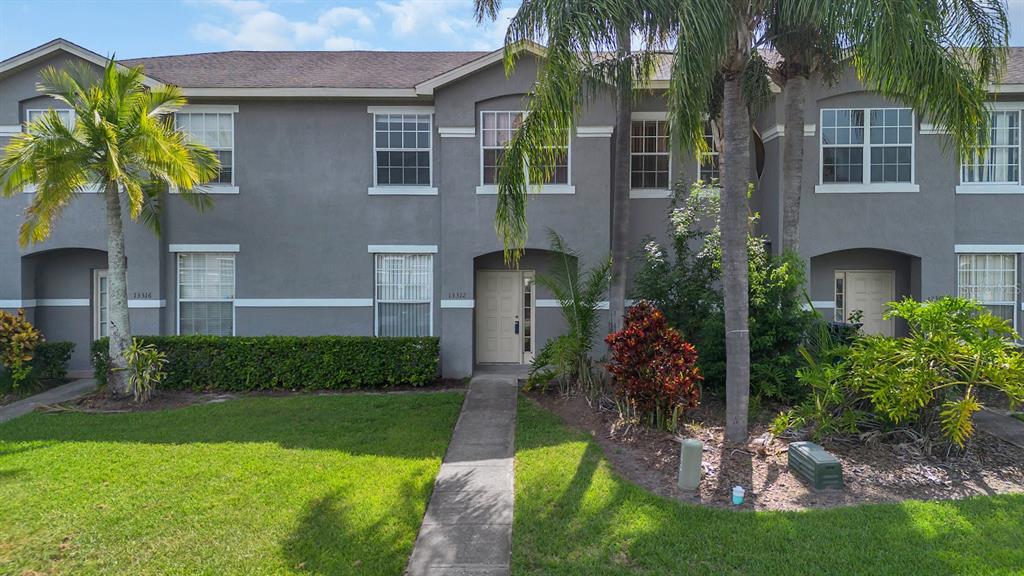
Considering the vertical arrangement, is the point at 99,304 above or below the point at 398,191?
below

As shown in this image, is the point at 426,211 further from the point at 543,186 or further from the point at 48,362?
the point at 48,362

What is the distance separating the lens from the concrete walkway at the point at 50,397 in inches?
382

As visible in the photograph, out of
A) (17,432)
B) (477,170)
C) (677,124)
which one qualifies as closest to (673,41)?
(677,124)

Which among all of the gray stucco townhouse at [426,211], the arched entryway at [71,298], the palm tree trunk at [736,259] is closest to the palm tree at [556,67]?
the palm tree trunk at [736,259]

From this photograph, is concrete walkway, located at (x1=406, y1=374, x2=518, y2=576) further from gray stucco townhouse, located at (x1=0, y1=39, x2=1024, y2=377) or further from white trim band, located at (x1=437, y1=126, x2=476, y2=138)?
white trim band, located at (x1=437, y1=126, x2=476, y2=138)

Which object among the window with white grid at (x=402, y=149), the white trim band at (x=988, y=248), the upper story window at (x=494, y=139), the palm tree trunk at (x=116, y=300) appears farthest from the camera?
the window with white grid at (x=402, y=149)

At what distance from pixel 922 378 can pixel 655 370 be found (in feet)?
9.69

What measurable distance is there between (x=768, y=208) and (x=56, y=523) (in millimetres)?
12542

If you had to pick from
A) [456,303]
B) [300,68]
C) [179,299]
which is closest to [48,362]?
[179,299]

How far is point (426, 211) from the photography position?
1207cm

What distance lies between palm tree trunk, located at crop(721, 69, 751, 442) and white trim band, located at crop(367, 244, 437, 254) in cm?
682

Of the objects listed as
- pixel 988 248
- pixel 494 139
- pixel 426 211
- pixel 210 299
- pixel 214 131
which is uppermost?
pixel 214 131

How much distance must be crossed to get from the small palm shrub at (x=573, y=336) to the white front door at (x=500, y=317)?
7.33ft

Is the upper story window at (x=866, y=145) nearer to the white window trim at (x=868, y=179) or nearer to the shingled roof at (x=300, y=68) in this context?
the white window trim at (x=868, y=179)
